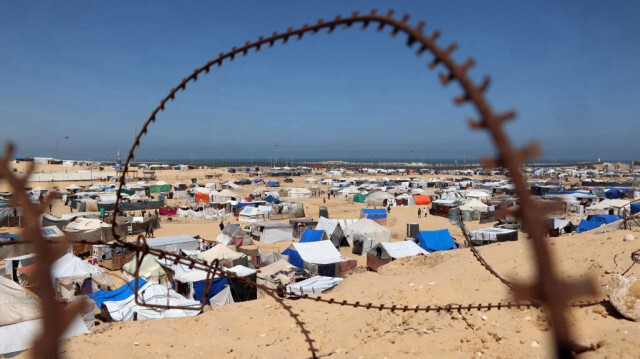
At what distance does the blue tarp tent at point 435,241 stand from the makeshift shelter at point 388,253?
2362mm

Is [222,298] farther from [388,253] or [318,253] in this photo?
[388,253]

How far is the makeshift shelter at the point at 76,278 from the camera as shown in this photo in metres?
14.1

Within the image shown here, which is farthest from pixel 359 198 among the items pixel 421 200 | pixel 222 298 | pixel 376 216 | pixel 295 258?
pixel 222 298

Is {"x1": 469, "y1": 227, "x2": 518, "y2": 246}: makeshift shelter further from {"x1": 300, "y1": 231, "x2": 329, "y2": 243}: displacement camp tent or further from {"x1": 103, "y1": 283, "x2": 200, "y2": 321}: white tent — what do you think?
{"x1": 103, "y1": 283, "x2": 200, "y2": 321}: white tent

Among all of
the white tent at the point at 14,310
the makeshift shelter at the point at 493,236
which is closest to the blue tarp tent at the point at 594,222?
the makeshift shelter at the point at 493,236

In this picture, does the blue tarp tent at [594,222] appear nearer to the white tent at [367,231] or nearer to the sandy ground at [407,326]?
the white tent at [367,231]

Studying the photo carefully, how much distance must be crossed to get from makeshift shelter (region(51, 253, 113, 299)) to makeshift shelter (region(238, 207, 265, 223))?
56.1 feet

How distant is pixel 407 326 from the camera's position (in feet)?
25.8

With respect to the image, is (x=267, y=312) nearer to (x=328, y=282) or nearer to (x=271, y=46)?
(x=328, y=282)

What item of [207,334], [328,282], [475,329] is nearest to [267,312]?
[207,334]

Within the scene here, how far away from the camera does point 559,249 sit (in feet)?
41.1

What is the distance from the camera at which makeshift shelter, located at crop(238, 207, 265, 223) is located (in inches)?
1260

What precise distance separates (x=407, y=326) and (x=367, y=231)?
15.4 m

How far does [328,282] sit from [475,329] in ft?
22.1
